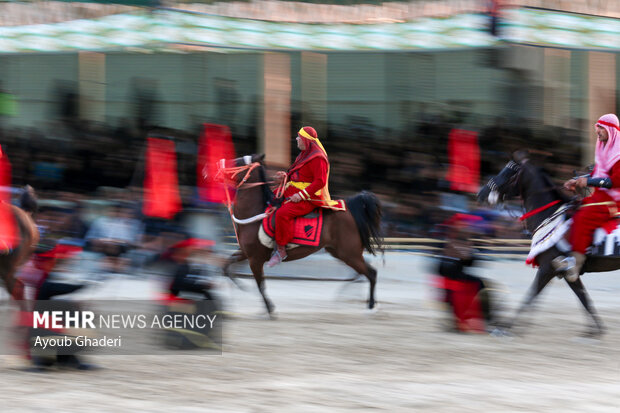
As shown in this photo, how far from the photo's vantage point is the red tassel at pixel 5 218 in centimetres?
854

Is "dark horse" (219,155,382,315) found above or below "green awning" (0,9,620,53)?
below

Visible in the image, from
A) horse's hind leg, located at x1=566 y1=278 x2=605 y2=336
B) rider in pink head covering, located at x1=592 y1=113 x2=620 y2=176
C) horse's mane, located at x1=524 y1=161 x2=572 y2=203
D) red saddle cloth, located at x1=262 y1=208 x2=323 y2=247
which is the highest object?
rider in pink head covering, located at x1=592 y1=113 x2=620 y2=176

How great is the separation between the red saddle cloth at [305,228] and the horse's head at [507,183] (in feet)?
6.93

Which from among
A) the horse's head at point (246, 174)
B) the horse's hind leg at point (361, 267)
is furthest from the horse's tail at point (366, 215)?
the horse's head at point (246, 174)

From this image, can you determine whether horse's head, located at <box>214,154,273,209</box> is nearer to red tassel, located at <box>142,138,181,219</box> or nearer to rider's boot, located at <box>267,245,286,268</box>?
rider's boot, located at <box>267,245,286,268</box>

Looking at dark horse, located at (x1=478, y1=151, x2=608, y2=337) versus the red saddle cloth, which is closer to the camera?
dark horse, located at (x1=478, y1=151, x2=608, y2=337)

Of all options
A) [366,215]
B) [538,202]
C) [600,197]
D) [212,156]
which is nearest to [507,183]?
[538,202]

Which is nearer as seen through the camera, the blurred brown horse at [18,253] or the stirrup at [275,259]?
the blurred brown horse at [18,253]

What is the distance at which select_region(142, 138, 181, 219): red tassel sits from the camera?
9.67 meters

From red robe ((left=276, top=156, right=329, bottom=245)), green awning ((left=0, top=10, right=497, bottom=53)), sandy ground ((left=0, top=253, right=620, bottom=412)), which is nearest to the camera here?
sandy ground ((left=0, top=253, right=620, bottom=412))

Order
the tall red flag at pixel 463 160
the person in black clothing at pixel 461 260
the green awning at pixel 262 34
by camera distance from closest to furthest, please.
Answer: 1. the person in black clothing at pixel 461 260
2. the tall red flag at pixel 463 160
3. the green awning at pixel 262 34

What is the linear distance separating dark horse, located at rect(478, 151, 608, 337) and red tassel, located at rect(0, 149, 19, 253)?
183 inches

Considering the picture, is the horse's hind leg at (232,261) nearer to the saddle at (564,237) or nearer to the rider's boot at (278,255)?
the rider's boot at (278,255)

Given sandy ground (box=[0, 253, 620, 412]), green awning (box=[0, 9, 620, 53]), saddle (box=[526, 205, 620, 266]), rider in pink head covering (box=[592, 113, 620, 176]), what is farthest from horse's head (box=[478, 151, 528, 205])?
green awning (box=[0, 9, 620, 53])
